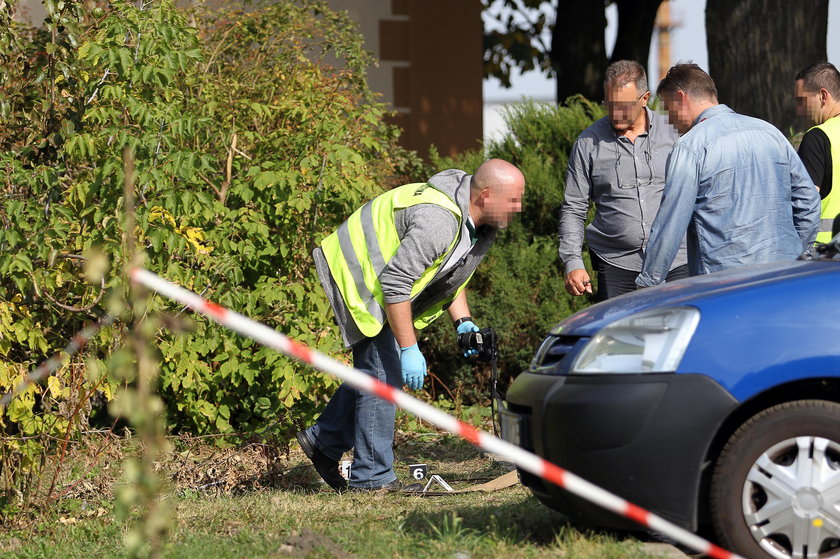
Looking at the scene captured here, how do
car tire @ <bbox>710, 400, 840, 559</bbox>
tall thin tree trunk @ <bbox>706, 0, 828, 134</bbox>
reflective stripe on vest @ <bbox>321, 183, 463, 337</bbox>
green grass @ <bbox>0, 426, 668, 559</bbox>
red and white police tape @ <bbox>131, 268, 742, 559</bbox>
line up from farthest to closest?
1. tall thin tree trunk @ <bbox>706, 0, 828, 134</bbox>
2. reflective stripe on vest @ <bbox>321, 183, 463, 337</bbox>
3. green grass @ <bbox>0, 426, 668, 559</bbox>
4. car tire @ <bbox>710, 400, 840, 559</bbox>
5. red and white police tape @ <bbox>131, 268, 742, 559</bbox>

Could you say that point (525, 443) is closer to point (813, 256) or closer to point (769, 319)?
point (769, 319)

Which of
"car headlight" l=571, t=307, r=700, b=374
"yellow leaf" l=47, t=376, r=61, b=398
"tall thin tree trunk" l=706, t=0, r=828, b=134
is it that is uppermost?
"tall thin tree trunk" l=706, t=0, r=828, b=134

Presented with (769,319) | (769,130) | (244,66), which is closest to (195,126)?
(244,66)

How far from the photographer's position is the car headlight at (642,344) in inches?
143

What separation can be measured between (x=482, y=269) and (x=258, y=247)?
2.21 meters

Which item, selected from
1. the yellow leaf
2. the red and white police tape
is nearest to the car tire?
the red and white police tape

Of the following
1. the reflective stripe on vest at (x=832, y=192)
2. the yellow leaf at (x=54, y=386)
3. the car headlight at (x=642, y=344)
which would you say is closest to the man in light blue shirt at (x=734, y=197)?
the reflective stripe on vest at (x=832, y=192)

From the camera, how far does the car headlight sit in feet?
12.0

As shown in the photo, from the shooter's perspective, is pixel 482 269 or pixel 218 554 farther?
pixel 482 269

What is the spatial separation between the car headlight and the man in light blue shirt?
3.68 ft

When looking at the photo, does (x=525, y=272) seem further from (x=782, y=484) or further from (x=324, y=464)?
(x=782, y=484)

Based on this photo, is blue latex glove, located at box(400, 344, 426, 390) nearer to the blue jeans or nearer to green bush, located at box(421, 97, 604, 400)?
the blue jeans

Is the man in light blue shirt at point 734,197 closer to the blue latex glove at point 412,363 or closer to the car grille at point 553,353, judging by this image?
the car grille at point 553,353

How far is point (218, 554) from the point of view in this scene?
4.23 meters
